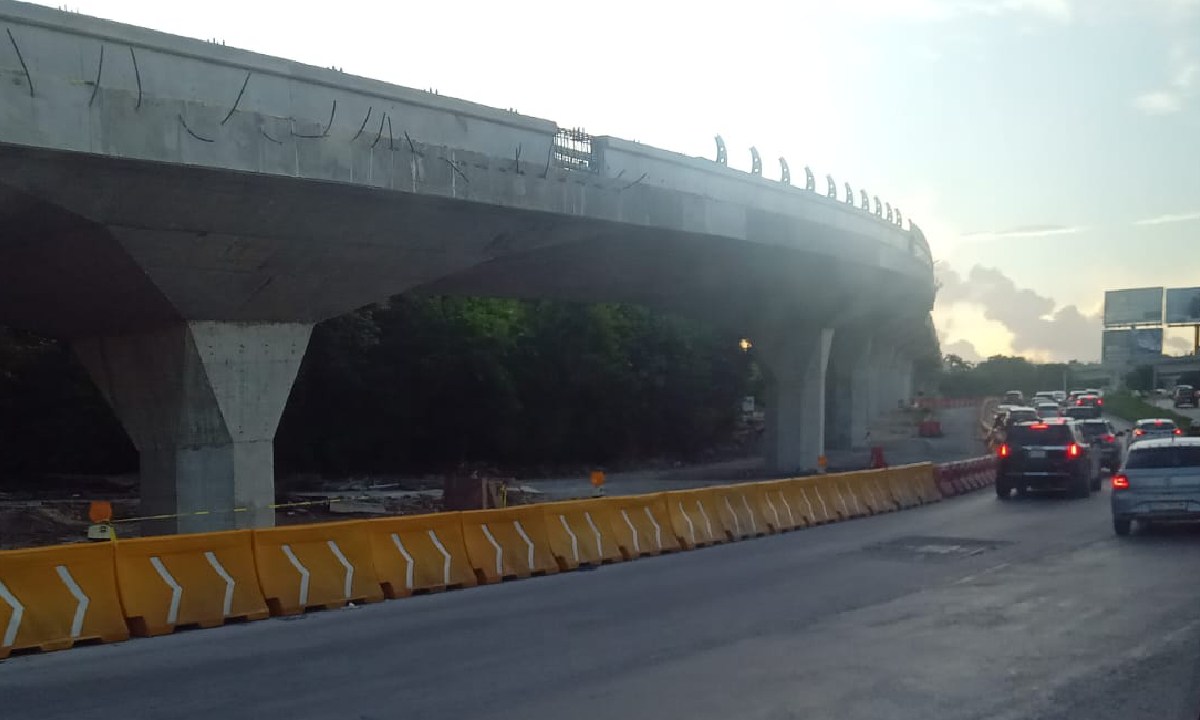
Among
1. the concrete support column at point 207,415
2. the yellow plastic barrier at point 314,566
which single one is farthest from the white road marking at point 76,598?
the concrete support column at point 207,415

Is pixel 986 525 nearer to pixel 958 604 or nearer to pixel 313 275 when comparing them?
pixel 958 604

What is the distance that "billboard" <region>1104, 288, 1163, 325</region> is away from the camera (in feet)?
367

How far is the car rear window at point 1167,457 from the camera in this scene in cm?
1795

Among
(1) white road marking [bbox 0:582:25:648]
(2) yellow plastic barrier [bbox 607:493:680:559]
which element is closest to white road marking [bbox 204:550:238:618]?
(1) white road marking [bbox 0:582:25:648]

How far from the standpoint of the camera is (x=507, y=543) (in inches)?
619

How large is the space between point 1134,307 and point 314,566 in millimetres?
115454

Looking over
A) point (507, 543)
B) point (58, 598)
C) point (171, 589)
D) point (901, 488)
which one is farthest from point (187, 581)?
point (901, 488)

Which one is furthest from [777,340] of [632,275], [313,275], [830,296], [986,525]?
[313,275]

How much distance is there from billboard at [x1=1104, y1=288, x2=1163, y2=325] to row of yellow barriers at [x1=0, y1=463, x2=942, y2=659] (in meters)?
105

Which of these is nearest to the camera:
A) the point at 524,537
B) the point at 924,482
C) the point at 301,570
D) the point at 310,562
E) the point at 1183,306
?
the point at 301,570

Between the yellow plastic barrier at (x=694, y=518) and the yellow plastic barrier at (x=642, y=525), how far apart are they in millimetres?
162

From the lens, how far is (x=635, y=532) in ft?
59.1

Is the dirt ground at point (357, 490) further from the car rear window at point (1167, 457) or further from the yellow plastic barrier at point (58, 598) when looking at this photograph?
the car rear window at point (1167, 457)

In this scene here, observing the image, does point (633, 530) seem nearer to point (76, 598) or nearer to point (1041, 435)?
point (76, 598)
